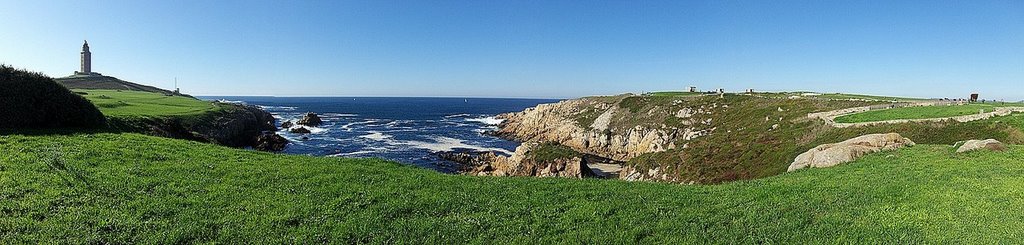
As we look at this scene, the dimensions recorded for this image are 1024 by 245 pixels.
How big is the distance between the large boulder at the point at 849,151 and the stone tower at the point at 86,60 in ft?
675

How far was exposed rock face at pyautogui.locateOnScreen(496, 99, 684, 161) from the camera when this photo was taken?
190 feet

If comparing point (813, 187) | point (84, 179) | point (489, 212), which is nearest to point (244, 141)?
point (84, 179)

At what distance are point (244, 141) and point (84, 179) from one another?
192 feet

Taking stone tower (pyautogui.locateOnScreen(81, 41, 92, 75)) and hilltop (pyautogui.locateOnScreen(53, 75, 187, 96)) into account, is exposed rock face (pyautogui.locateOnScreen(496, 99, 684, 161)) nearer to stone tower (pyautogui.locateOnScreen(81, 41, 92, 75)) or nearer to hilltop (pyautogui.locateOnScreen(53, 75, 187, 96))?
hilltop (pyautogui.locateOnScreen(53, 75, 187, 96))

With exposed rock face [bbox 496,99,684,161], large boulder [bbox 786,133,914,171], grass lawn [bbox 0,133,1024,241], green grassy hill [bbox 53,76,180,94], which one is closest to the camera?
grass lawn [bbox 0,133,1024,241]

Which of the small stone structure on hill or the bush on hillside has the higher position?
the small stone structure on hill

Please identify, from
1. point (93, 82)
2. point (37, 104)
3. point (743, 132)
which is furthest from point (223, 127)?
point (93, 82)

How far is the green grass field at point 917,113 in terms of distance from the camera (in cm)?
3162

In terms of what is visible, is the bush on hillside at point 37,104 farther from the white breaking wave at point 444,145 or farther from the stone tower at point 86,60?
the stone tower at point 86,60

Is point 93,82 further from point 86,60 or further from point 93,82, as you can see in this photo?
point 86,60

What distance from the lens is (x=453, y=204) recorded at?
1228 centimetres

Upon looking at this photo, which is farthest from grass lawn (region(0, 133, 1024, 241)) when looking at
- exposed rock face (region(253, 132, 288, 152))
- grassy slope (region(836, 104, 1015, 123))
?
exposed rock face (region(253, 132, 288, 152))

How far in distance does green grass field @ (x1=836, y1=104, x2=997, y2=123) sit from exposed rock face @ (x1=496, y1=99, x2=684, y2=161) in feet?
57.5

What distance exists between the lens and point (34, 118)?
20688 mm
